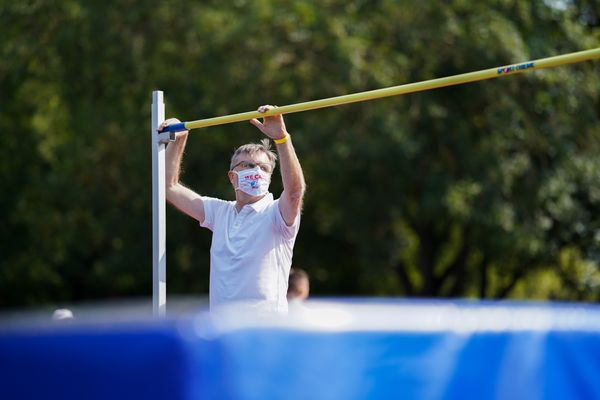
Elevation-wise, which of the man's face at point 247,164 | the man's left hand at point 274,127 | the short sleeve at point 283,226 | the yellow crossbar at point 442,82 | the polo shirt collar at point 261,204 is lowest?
the short sleeve at point 283,226

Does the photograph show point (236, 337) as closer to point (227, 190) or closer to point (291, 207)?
point (291, 207)

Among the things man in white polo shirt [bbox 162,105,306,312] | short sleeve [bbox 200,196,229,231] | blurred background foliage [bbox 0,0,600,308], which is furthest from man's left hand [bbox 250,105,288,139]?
blurred background foliage [bbox 0,0,600,308]

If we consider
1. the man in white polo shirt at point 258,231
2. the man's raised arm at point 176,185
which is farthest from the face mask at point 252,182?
the man's raised arm at point 176,185

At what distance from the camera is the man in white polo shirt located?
4.66 metres

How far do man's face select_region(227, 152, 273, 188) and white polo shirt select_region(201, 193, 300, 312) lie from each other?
198 millimetres

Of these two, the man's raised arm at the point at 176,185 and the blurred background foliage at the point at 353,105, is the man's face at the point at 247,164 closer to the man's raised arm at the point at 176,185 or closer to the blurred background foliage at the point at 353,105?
the man's raised arm at the point at 176,185

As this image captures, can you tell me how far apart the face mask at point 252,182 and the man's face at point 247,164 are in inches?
1.0

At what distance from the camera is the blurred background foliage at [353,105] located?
1502 cm

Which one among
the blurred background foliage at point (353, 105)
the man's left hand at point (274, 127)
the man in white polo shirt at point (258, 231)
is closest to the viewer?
the man in white polo shirt at point (258, 231)

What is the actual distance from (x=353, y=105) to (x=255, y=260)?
1112 centimetres

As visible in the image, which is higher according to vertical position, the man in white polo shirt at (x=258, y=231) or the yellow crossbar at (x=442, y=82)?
the yellow crossbar at (x=442, y=82)

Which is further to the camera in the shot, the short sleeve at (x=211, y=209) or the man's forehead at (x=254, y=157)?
the short sleeve at (x=211, y=209)

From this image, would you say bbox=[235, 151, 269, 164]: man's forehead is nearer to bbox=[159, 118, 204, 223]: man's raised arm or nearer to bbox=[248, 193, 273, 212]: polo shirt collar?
bbox=[248, 193, 273, 212]: polo shirt collar

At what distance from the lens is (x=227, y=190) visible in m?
15.7
